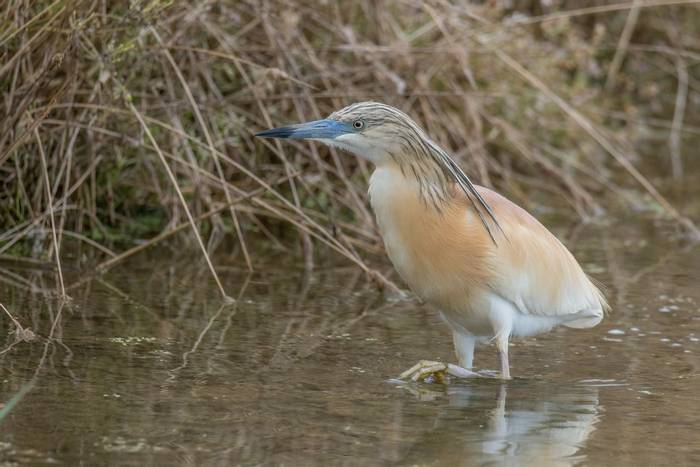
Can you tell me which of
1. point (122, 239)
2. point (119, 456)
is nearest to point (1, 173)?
point (122, 239)

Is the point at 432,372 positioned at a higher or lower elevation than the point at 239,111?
lower

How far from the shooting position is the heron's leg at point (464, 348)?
16.5ft

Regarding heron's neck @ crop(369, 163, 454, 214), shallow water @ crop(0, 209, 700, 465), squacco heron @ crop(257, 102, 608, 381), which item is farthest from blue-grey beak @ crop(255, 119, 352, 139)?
shallow water @ crop(0, 209, 700, 465)

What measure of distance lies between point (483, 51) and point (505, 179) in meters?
0.88

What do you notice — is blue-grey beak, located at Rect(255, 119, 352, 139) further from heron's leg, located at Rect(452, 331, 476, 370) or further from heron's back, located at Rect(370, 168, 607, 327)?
heron's leg, located at Rect(452, 331, 476, 370)

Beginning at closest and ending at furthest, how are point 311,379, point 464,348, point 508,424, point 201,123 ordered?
point 508,424 < point 311,379 < point 464,348 < point 201,123

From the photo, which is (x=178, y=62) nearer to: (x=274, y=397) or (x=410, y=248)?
(x=410, y=248)

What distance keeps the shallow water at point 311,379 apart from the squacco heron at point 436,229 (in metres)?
0.26

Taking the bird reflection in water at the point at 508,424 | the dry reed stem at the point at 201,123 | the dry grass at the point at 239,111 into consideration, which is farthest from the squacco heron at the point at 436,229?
the dry reed stem at the point at 201,123

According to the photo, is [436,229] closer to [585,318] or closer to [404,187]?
[404,187]

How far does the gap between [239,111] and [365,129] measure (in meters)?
2.50

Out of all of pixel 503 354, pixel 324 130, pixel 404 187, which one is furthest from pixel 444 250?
pixel 324 130

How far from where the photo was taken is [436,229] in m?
4.85

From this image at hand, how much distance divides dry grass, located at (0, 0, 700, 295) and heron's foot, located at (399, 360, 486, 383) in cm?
116
